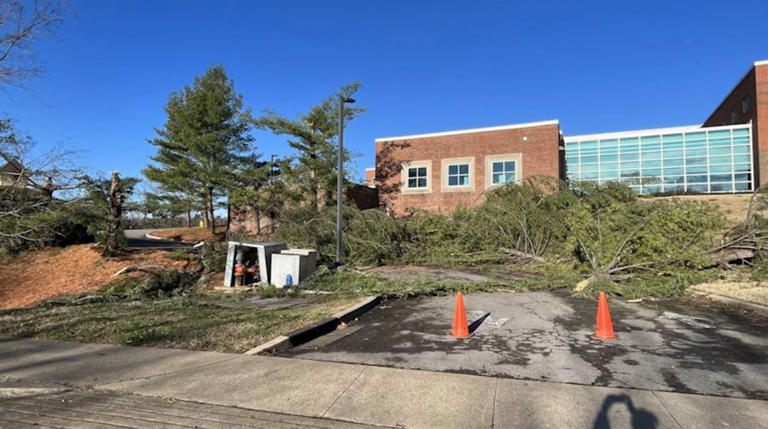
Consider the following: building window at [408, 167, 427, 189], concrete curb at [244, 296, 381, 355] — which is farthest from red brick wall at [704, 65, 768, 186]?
concrete curb at [244, 296, 381, 355]

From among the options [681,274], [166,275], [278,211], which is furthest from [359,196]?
[681,274]

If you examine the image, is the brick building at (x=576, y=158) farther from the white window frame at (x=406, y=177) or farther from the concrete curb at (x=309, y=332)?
the concrete curb at (x=309, y=332)

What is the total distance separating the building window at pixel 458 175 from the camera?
27828mm

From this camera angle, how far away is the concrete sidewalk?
3682 millimetres

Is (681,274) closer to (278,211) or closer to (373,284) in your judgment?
(373,284)

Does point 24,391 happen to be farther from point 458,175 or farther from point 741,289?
point 458,175

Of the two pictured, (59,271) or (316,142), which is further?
(316,142)

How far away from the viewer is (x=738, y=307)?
8406 millimetres

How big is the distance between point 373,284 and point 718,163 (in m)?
27.7

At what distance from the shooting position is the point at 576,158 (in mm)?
30906

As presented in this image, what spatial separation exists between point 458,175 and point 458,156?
1209mm

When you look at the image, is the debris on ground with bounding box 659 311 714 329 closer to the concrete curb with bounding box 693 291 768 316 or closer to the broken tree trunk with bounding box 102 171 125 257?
the concrete curb with bounding box 693 291 768 316

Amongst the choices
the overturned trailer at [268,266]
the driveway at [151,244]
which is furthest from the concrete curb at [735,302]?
the driveway at [151,244]

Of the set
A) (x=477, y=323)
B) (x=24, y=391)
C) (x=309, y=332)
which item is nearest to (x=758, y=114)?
(x=477, y=323)
